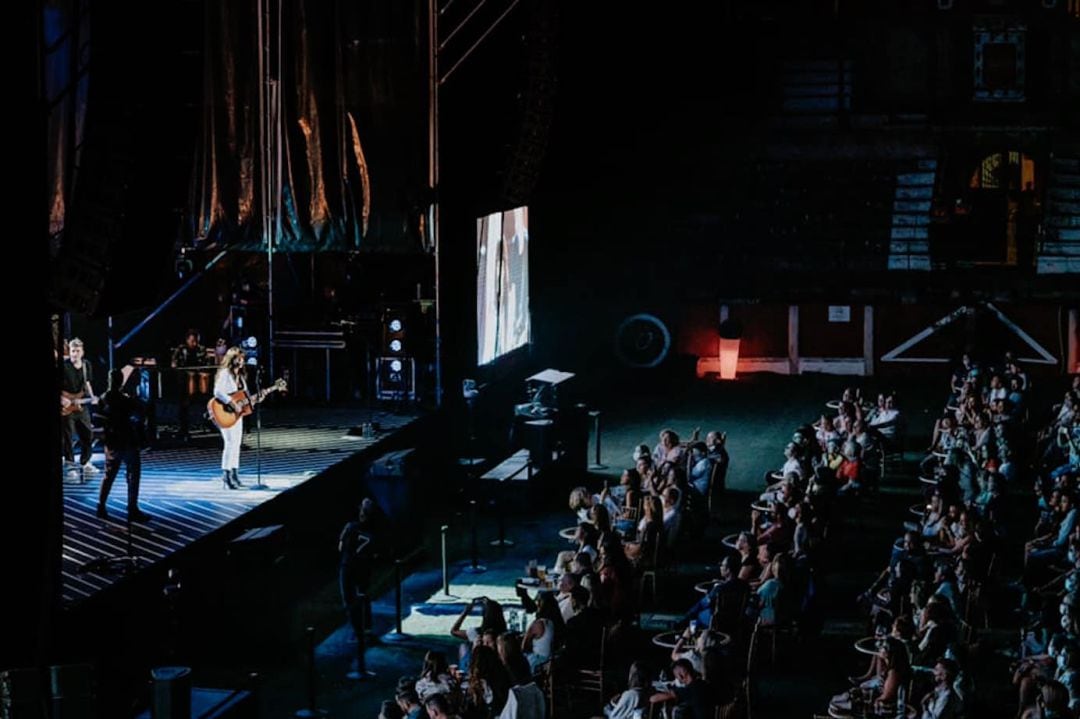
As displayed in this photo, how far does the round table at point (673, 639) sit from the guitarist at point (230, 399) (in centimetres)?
531

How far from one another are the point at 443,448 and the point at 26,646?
1097 centimetres

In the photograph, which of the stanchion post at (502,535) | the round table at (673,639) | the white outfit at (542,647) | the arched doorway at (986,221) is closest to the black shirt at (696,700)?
the round table at (673,639)

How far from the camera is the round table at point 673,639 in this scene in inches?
550

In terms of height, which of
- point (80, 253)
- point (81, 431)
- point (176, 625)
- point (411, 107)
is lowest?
point (176, 625)

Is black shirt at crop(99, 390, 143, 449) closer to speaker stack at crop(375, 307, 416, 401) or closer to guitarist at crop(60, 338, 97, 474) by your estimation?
guitarist at crop(60, 338, 97, 474)

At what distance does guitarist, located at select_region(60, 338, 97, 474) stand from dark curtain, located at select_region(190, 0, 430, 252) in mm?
3812

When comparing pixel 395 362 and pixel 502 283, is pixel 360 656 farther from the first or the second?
pixel 502 283

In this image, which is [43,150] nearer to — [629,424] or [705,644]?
[705,644]

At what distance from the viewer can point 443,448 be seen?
77.2 feet

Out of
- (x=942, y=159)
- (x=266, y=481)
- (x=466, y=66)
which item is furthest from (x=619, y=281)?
(x=266, y=481)

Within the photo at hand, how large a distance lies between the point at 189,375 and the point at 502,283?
6.95m

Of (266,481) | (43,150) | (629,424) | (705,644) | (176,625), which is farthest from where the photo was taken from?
(629,424)

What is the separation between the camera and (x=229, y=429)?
744 inches

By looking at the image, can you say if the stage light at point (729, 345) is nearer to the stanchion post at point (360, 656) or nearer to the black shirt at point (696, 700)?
the stanchion post at point (360, 656)
